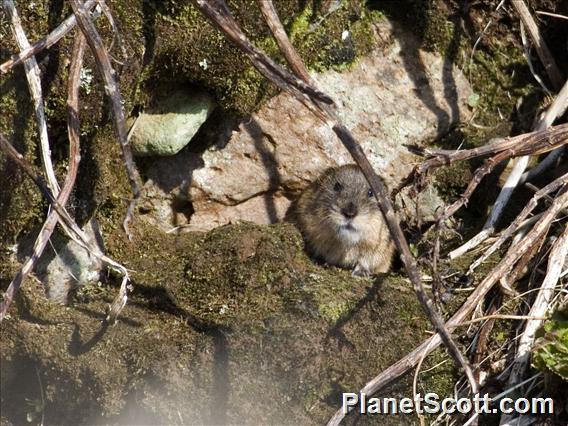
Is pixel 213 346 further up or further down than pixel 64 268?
further down

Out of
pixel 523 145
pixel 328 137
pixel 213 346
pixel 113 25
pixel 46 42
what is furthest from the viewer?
pixel 328 137

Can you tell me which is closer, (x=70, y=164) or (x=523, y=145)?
(x=70, y=164)

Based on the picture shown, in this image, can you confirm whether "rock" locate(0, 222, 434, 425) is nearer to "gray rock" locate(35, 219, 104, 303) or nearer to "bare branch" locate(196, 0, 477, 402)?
"gray rock" locate(35, 219, 104, 303)

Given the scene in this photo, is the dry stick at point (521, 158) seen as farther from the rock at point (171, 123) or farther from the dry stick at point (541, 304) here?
the rock at point (171, 123)

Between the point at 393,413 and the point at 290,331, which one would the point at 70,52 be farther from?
the point at 393,413

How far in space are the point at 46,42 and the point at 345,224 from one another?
232 centimetres

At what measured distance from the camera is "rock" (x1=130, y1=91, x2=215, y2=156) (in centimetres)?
482

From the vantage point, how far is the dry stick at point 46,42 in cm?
364

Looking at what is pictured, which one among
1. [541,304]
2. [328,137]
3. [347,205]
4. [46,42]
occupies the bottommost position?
[541,304]

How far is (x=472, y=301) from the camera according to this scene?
4.30m

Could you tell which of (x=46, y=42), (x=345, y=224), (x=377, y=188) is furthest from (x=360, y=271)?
(x=46, y=42)

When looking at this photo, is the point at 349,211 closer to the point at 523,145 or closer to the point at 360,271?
the point at 360,271

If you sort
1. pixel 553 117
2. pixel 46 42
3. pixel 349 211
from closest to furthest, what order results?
pixel 46 42, pixel 553 117, pixel 349 211

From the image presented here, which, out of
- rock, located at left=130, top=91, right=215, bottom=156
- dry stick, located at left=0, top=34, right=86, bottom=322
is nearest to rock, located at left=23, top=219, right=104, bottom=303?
dry stick, located at left=0, top=34, right=86, bottom=322
